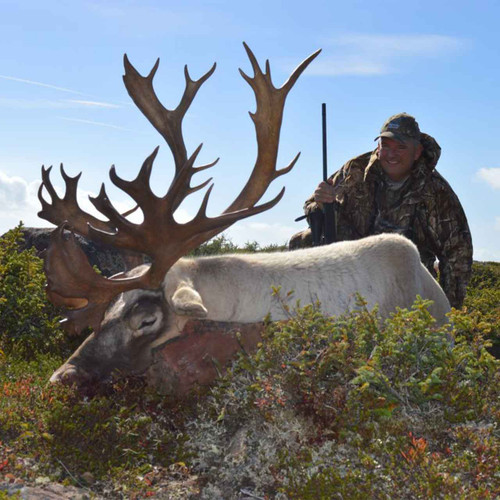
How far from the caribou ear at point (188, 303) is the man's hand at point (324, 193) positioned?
4.31m

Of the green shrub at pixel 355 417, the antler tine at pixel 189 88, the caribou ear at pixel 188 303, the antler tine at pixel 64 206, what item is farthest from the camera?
the antler tine at pixel 189 88

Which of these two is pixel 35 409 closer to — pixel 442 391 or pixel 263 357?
pixel 263 357

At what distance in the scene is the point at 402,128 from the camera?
896 cm

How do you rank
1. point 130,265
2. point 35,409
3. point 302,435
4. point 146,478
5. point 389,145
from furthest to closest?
point 389,145, point 130,265, point 35,409, point 146,478, point 302,435

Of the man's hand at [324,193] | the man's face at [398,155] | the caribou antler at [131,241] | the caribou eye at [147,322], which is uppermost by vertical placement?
the man's face at [398,155]

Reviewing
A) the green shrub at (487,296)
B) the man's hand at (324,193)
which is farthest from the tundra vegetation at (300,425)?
the green shrub at (487,296)

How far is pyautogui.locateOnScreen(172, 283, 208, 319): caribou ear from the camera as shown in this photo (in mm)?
4980

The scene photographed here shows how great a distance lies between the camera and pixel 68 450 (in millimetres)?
4633

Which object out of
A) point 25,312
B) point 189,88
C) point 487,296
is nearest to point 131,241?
point 189,88

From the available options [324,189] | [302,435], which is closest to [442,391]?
[302,435]

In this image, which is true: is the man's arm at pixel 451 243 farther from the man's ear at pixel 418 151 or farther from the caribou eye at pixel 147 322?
the caribou eye at pixel 147 322

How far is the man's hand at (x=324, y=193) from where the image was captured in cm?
919

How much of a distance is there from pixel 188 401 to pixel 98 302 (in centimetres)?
109

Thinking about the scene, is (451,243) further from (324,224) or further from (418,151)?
(324,224)
